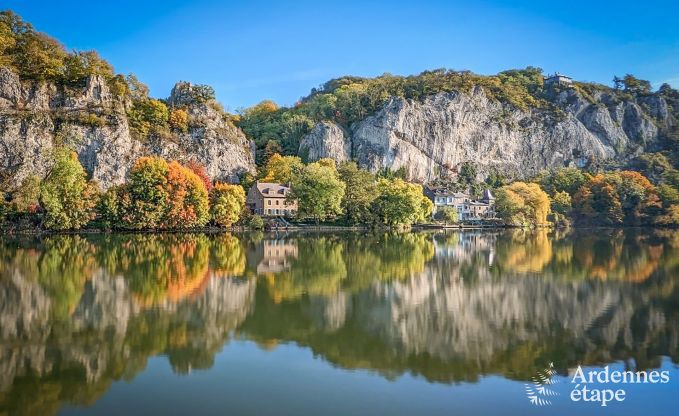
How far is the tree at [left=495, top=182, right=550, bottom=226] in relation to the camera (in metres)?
90.7

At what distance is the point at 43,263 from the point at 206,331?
831 inches

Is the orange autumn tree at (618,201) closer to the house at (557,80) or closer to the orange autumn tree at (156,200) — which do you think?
the house at (557,80)

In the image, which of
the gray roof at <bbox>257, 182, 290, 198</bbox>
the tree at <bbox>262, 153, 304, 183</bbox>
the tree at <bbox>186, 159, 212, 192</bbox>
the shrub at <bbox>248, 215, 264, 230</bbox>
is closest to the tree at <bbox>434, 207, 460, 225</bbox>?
the tree at <bbox>262, 153, 304, 183</bbox>

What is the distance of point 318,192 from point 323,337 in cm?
5857

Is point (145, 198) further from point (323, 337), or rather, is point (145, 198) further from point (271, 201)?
point (323, 337)

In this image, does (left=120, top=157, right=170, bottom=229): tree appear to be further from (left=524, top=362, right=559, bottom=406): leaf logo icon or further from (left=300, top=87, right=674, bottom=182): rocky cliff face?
(left=524, top=362, right=559, bottom=406): leaf logo icon

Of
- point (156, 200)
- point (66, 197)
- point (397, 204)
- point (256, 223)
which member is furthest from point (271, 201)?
point (66, 197)

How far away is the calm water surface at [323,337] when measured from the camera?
442 inches

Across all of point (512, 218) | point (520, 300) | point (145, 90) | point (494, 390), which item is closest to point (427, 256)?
point (520, 300)

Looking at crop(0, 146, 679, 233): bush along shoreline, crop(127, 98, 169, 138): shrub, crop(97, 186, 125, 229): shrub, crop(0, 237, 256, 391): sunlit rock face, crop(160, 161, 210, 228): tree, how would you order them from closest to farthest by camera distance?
crop(0, 237, 256, 391): sunlit rock face < crop(0, 146, 679, 233): bush along shoreline < crop(97, 186, 125, 229): shrub < crop(160, 161, 210, 228): tree < crop(127, 98, 169, 138): shrub

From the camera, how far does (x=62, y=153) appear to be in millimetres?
63031

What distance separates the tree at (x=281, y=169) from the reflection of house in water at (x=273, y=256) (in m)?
43.8

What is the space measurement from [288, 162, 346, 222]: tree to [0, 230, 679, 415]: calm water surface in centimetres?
4288

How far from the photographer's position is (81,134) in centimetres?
7394
